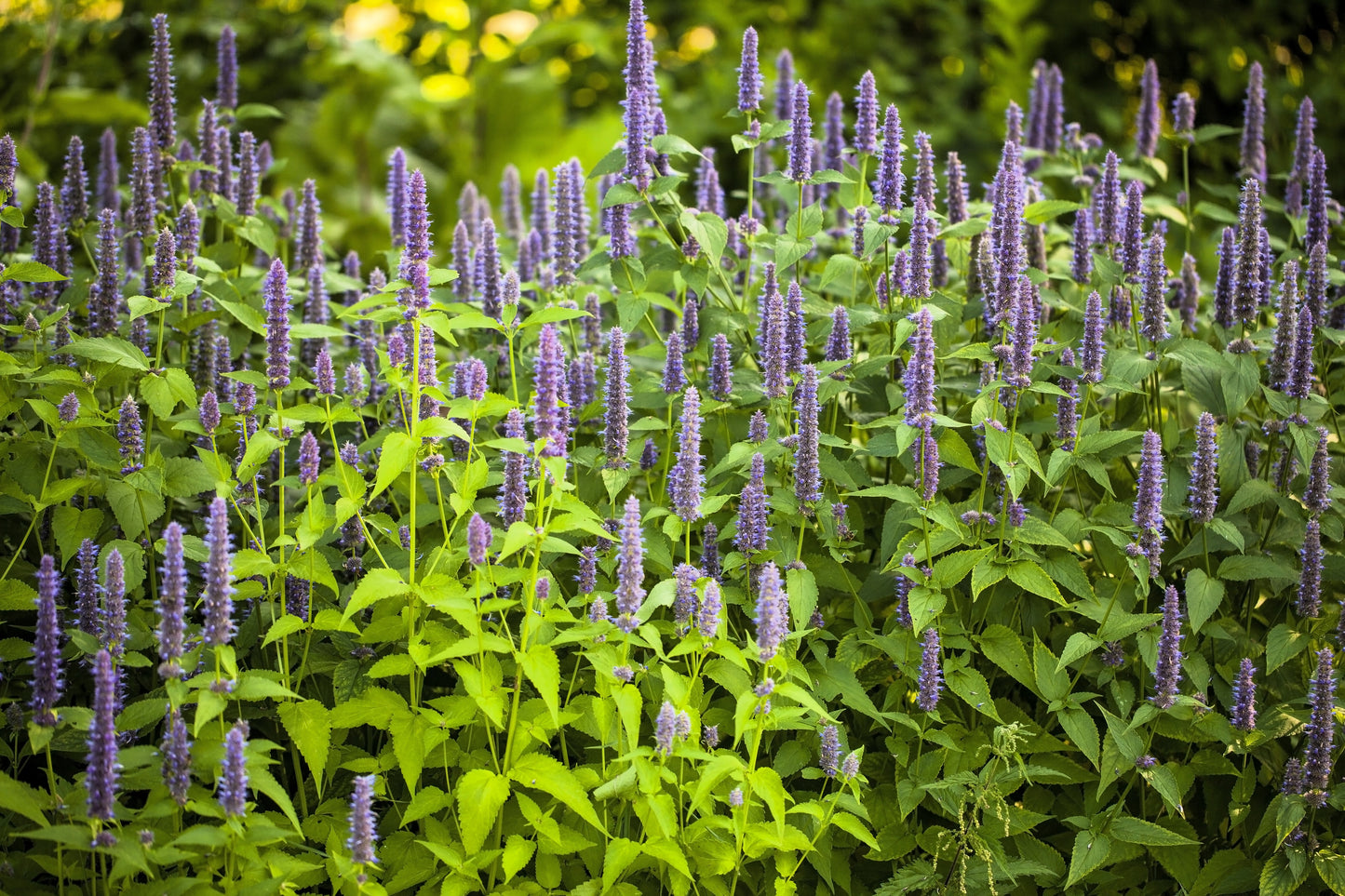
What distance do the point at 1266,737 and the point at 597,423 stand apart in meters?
2.06

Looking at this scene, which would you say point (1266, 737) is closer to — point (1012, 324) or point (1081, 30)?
point (1012, 324)

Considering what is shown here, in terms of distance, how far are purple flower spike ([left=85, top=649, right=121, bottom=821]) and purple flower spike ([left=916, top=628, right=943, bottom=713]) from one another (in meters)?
1.83

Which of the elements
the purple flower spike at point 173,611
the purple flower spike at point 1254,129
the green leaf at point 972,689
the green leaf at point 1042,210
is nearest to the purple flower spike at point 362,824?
the purple flower spike at point 173,611

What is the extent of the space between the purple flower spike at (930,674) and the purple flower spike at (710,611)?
622 mm

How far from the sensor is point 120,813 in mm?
2539

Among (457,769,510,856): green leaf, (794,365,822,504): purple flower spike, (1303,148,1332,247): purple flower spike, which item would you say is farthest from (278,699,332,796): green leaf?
(1303,148,1332,247): purple flower spike

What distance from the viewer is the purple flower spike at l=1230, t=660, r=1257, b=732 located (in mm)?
3082

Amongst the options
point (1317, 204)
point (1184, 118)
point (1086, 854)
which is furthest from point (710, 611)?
point (1184, 118)

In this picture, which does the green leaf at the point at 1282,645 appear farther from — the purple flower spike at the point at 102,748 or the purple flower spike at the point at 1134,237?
the purple flower spike at the point at 102,748

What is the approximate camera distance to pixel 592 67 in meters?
10.5

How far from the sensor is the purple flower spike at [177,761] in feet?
8.34

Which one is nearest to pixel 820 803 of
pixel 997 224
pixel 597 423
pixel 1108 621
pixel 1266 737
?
pixel 1108 621

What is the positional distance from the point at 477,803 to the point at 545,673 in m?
0.33

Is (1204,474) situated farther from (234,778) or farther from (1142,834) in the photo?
(234,778)
